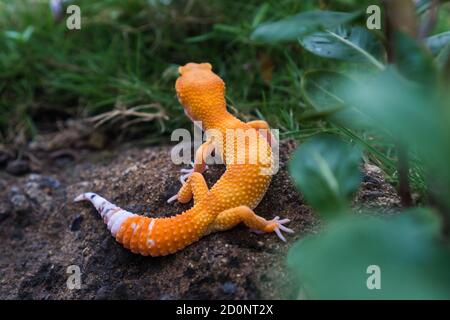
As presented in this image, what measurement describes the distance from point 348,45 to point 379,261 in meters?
1.26

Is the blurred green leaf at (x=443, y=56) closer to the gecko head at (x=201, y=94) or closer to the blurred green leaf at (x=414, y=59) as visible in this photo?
the blurred green leaf at (x=414, y=59)

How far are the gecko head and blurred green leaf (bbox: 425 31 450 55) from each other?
4.58 feet

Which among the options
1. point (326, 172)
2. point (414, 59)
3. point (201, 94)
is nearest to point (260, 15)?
point (201, 94)

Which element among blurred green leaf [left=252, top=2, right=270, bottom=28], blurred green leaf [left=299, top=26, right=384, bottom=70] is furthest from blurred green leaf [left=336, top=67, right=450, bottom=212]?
blurred green leaf [left=252, top=2, right=270, bottom=28]

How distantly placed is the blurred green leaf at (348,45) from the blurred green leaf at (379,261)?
3.38 feet

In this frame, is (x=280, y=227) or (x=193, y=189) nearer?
(x=280, y=227)

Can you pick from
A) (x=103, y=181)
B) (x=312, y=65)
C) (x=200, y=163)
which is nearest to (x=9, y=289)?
(x=103, y=181)

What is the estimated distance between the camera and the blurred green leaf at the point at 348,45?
227cm

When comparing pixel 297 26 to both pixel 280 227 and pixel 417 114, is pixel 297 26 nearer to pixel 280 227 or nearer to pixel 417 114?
pixel 417 114

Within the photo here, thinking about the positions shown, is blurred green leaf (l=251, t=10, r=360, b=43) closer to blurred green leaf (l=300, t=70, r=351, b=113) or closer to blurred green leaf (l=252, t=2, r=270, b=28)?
blurred green leaf (l=300, t=70, r=351, b=113)

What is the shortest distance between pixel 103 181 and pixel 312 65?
2024mm

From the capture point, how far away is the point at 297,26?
1.88m

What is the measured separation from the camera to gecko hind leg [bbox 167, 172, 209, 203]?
2.73 m

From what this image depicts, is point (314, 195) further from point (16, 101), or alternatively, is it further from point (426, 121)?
point (16, 101)
